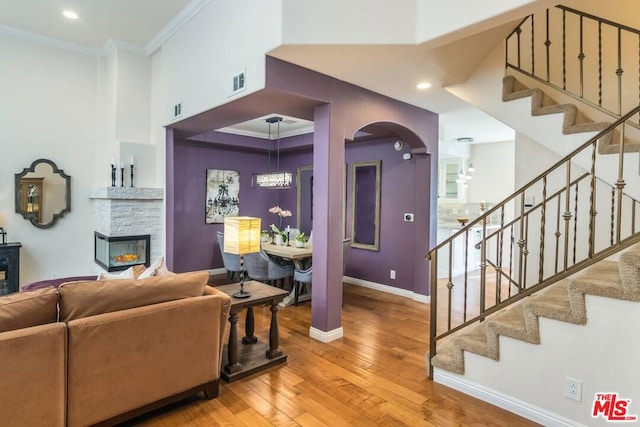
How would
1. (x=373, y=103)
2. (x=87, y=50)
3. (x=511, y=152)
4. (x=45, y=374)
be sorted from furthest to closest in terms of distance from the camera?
(x=511, y=152), (x=87, y=50), (x=373, y=103), (x=45, y=374)

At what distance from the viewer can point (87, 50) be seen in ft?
16.7

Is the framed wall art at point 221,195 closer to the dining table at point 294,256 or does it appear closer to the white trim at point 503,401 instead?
the dining table at point 294,256

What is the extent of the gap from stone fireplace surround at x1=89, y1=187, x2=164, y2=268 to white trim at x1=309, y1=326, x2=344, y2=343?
271 cm

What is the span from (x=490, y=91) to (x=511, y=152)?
4682 millimetres

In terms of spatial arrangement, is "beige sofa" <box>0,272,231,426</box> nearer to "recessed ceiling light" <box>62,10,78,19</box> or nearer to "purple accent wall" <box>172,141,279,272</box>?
"recessed ceiling light" <box>62,10,78,19</box>

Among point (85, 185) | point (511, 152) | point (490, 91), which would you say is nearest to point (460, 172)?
point (511, 152)

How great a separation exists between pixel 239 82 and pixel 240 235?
149 centimetres

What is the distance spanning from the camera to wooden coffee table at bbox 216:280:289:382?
2.81 meters

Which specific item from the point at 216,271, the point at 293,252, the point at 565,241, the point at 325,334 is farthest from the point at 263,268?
the point at 565,241

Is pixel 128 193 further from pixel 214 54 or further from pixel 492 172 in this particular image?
pixel 492 172

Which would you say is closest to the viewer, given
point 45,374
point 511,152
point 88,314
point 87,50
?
point 45,374

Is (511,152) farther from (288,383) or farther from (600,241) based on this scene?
(288,383)

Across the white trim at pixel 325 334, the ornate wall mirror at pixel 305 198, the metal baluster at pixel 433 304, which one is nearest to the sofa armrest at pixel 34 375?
the white trim at pixel 325 334

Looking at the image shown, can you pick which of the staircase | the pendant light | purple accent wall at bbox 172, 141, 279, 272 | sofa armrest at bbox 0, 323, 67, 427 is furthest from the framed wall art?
sofa armrest at bbox 0, 323, 67, 427
